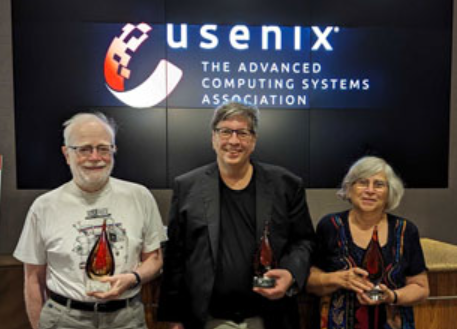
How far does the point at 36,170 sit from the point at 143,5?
170 cm

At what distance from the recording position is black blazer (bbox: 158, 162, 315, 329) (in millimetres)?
1587

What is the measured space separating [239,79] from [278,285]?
2.47 meters

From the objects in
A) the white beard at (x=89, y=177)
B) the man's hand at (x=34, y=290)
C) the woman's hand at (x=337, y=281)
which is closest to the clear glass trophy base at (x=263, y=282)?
the woman's hand at (x=337, y=281)

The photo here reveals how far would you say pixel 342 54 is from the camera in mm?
3744

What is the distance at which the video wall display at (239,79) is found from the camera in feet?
11.7

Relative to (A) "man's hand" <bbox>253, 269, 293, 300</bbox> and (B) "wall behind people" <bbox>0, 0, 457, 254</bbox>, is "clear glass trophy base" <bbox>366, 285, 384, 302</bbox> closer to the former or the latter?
(A) "man's hand" <bbox>253, 269, 293, 300</bbox>

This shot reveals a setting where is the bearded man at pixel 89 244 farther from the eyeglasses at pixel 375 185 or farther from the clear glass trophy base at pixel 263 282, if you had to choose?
the eyeglasses at pixel 375 185

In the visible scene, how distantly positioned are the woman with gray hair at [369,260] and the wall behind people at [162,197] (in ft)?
6.94

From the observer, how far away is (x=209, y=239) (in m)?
1.58

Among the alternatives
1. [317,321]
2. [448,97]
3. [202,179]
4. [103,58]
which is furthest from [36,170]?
[448,97]

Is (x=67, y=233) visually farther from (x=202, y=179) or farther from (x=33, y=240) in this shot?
(x=202, y=179)

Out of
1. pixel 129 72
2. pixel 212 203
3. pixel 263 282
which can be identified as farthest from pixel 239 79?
pixel 263 282

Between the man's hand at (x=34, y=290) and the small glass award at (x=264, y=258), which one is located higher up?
the small glass award at (x=264, y=258)

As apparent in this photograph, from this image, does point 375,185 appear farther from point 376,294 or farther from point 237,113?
point 237,113
